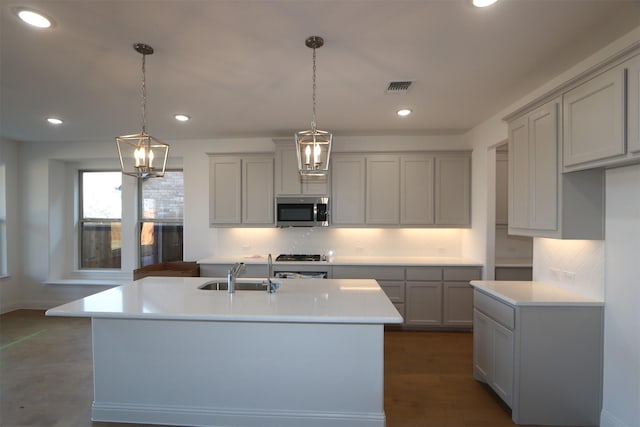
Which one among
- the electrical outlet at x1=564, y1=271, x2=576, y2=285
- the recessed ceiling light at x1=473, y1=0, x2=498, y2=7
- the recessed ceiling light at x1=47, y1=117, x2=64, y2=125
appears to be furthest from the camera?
the recessed ceiling light at x1=47, y1=117, x2=64, y2=125

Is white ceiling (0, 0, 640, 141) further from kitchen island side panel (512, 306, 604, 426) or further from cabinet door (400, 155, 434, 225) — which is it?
kitchen island side panel (512, 306, 604, 426)

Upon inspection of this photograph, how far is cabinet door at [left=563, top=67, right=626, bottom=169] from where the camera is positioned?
1.76 m

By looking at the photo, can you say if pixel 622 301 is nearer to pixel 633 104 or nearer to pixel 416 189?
→ pixel 633 104

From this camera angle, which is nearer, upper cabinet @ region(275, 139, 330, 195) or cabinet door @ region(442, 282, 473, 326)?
cabinet door @ region(442, 282, 473, 326)

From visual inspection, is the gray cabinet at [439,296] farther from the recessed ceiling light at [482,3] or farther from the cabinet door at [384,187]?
the recessed ceiling light at [482,3]

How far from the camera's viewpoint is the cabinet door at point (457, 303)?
394 cm

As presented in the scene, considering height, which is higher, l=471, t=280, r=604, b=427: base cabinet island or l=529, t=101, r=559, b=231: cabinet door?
l=529, t=101, r=559, b=231: cabinet door

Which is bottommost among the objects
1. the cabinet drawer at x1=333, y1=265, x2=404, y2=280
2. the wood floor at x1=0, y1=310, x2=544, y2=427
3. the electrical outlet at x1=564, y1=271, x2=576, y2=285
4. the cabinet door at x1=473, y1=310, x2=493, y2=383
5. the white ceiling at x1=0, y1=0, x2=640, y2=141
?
the wood floor at x1=0, y1=310, x2=544, y2=427

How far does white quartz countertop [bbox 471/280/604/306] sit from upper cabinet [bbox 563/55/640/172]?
93 centimetres

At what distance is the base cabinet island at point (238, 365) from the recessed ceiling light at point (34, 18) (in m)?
1.73

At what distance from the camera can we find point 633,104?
5.52ft

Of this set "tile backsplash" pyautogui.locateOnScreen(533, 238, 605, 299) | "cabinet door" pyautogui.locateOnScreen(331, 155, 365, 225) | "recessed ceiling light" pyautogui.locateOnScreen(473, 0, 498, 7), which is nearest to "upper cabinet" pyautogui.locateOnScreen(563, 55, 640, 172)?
"tile backsplash" pyautogui.locateOnScreen(533, 238, 605, 299)

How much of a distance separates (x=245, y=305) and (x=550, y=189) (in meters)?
2.34

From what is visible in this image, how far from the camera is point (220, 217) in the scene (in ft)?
14.4
